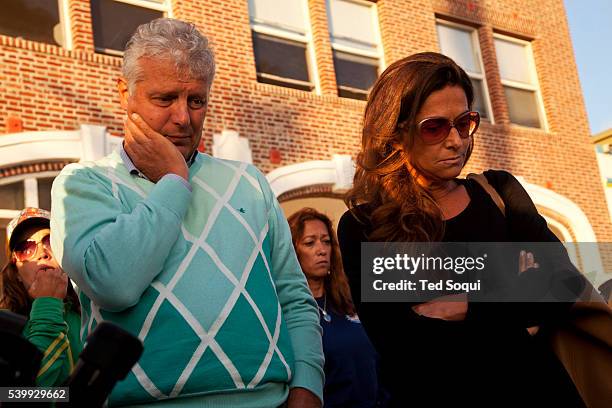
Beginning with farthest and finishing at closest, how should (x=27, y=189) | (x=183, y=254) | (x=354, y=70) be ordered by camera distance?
1. (x=354, y=70)
2. (x=27, y=189)
3. (x=183, y=254)

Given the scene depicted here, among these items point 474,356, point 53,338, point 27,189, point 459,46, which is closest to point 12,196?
point 27,189

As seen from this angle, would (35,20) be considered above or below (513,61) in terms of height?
below

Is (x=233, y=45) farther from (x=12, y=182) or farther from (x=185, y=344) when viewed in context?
(x=185, y=344)

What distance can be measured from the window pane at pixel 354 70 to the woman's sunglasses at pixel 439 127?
8.91 m

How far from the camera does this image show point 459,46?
1305cm

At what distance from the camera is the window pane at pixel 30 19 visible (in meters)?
8.49

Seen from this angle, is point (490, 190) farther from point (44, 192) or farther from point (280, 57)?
point (280, 57)

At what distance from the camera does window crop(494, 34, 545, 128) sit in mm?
13336

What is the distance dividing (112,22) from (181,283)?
783 cm

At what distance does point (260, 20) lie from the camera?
1065cm

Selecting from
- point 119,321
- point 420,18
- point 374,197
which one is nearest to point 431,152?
point 374,197

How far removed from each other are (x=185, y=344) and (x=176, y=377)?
9 centimetres

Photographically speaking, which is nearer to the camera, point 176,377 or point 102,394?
point 102,394

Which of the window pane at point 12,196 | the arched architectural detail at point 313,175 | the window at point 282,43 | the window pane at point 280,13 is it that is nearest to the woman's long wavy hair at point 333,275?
the window pane at point 12,196
